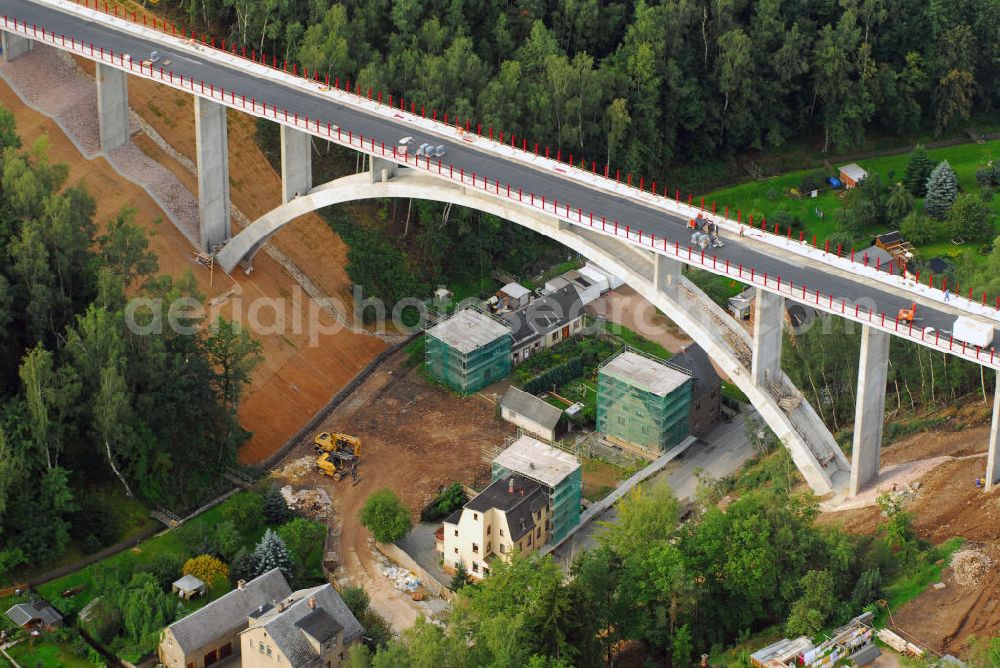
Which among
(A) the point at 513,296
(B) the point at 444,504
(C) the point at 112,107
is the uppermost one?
(C) the point at 112,107

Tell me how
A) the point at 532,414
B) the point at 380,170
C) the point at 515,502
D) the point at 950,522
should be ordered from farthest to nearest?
the point at 532,414 < the point at 380,170 < the point at 515,502 < the point at 950,522

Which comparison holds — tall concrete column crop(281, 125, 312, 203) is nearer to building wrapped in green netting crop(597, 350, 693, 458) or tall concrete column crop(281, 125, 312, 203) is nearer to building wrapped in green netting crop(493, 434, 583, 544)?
building wrapped in green netting crop(597, 350, 693, 458)

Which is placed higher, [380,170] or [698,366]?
[380,170]

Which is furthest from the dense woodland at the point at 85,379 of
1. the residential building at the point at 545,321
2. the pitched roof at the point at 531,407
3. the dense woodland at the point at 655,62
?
the dense woodland at the point at 655,62

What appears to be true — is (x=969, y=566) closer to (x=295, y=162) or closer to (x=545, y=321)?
(x=545, y=321)

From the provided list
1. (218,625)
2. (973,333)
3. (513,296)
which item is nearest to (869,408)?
(973,333)

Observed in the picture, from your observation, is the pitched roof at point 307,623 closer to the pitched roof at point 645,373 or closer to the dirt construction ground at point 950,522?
the pitched roof at point 645,373
